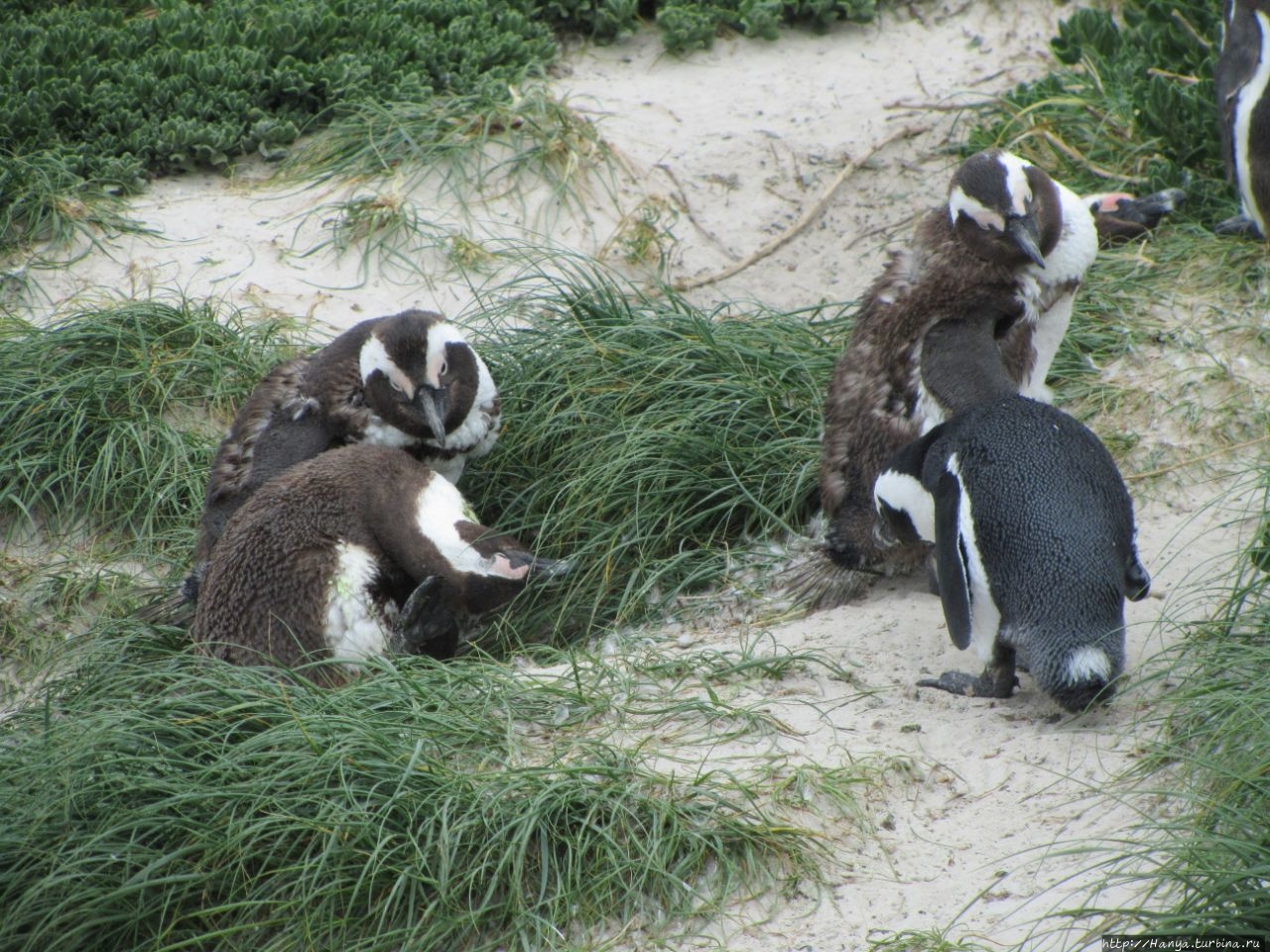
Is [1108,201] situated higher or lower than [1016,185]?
lower

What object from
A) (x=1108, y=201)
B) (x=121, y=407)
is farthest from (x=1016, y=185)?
(x=121, y=407)

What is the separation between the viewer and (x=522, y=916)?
8.70 feet

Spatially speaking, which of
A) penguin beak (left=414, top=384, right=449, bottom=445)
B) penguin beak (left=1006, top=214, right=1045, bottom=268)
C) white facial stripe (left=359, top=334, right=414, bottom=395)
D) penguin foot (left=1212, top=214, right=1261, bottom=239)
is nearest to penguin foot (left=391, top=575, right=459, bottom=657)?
penguin beak (left=414, top=384, right=449, bottom=445)

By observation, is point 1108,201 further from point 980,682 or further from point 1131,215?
point 980,682

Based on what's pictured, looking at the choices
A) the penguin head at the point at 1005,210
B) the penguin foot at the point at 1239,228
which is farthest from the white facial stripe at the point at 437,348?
the penguin foot at the point at 1239,228

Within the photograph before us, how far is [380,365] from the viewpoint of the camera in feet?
13.5

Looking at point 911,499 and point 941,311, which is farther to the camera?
point 941,311

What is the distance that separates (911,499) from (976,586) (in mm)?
350

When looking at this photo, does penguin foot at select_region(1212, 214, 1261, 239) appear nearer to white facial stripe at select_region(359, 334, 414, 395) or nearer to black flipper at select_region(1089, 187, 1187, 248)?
black flipper at select_region(1089, 187, 1187, 248)

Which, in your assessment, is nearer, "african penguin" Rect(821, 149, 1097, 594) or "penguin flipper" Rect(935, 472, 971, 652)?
"penguin flipper" Rect(935, 472, 971, 652)

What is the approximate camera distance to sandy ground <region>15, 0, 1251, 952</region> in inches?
107

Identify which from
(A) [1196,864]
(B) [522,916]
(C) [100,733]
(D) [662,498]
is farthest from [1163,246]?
(C) [100,733]

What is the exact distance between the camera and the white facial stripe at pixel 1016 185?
370cm

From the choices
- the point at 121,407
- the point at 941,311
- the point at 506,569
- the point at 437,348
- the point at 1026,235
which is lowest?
the point at 121,407
